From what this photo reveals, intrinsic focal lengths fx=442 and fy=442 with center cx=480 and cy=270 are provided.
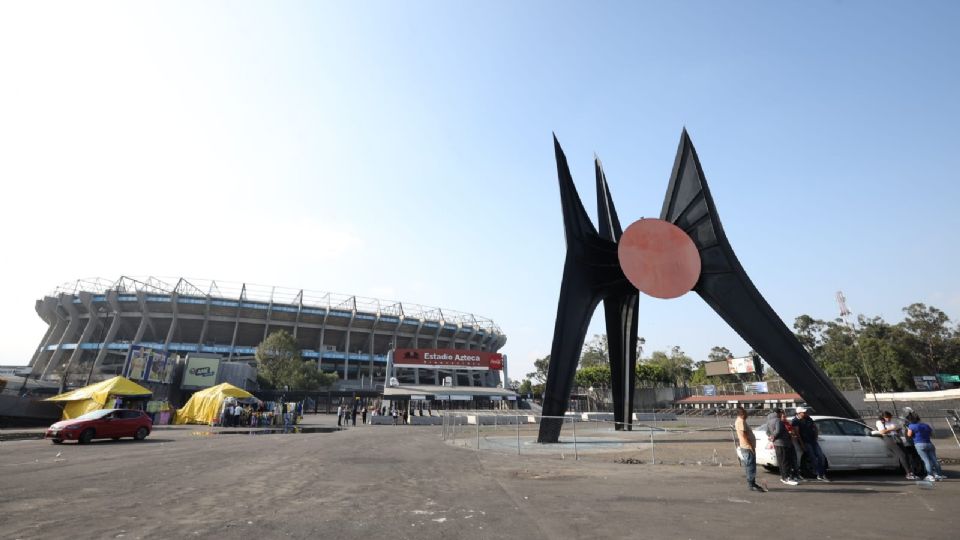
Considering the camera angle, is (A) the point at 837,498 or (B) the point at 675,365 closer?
(A) the point at 837,498

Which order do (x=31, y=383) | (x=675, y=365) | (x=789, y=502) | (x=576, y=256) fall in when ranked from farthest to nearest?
(x=675, y=365) < (x=31, y=383) < (x=576, y=256) < (x=789, y=502)

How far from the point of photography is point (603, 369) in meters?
79.2

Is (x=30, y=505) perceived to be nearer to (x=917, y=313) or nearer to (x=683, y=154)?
(x=683, y=154)

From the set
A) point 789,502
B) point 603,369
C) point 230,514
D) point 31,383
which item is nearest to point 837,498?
point 789,502

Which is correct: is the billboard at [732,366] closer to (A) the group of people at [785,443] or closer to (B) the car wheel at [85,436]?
(A) the group of people at [785,443]

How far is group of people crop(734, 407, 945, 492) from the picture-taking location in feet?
28.3

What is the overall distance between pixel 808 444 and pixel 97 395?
35.2 meters

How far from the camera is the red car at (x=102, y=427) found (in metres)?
17.6

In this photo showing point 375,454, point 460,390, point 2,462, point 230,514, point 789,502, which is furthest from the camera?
point 460,390

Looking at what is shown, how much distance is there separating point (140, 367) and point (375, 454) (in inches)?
1455

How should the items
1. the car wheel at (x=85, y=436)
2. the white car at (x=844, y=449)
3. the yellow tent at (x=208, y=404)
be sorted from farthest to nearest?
the yellow tent at (x=208, y=404)
the car wheel at (x=85, y=436)
the white car at (x=844, y=449)

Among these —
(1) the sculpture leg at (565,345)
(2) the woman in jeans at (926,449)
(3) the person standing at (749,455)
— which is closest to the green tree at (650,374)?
(1) the sculpture leg at (565,345)

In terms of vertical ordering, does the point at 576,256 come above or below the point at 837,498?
above

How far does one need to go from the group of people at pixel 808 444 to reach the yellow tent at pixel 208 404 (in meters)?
33.0
